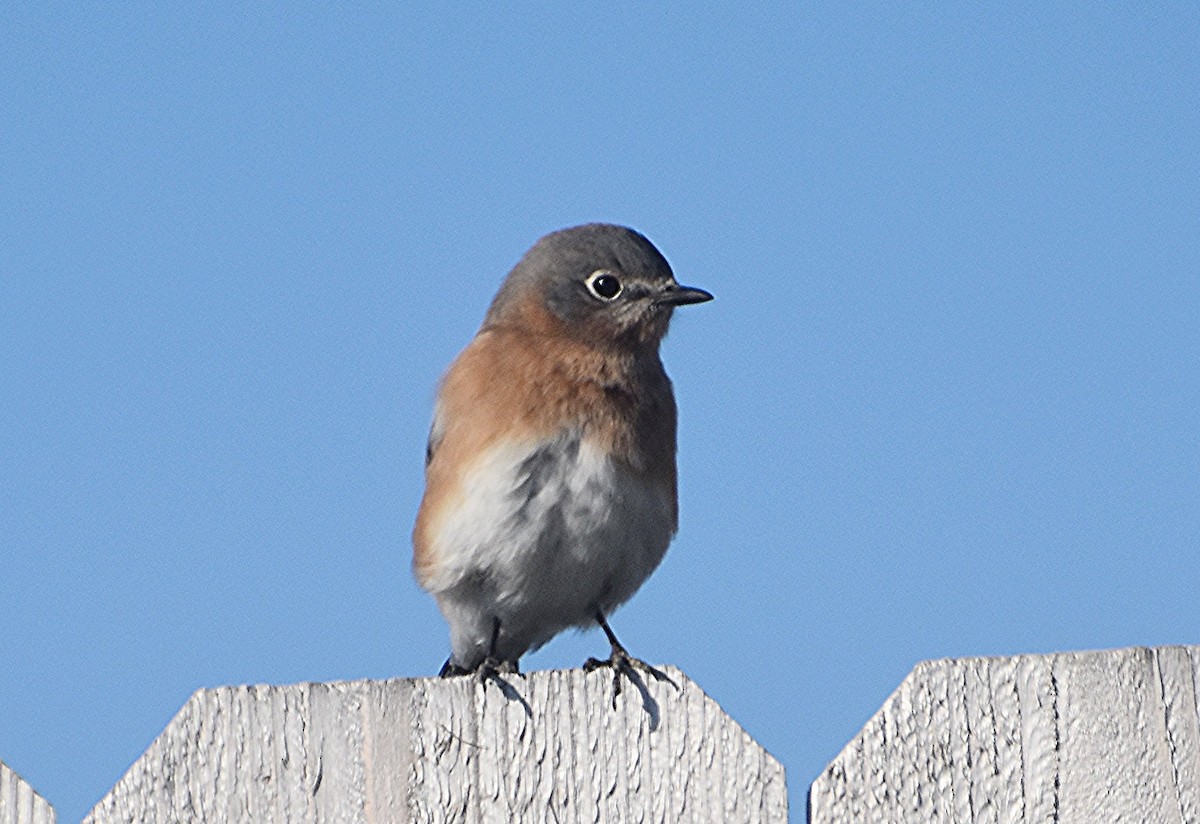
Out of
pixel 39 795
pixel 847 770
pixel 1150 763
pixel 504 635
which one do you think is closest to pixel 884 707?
pixel 847 770

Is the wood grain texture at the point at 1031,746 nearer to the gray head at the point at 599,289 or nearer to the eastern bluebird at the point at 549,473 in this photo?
the eastern bluebird at the point at 549,473

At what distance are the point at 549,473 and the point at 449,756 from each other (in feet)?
8.19

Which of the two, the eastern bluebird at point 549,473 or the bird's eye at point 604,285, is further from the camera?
the bird's eye at point 604,285

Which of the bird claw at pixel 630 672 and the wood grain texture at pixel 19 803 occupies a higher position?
the bird claw at pixel 630 672

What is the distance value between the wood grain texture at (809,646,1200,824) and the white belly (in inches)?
104

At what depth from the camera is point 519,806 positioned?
3.42 metres

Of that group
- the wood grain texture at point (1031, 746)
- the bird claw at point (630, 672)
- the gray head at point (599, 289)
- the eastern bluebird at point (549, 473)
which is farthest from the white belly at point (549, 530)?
the wood grain texture at point (1031, 746)

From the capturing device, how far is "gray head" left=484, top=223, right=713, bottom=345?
261 inches

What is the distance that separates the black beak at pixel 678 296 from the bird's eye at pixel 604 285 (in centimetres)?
19

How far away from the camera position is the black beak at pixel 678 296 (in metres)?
6.71

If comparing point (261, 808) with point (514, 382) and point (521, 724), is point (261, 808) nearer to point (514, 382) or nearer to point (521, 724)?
point (521, 724)

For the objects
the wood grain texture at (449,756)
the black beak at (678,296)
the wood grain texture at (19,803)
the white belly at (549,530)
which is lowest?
the wood grain texture at (19,803)

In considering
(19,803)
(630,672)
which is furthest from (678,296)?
(19,803)

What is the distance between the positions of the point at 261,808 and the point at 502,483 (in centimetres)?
255
